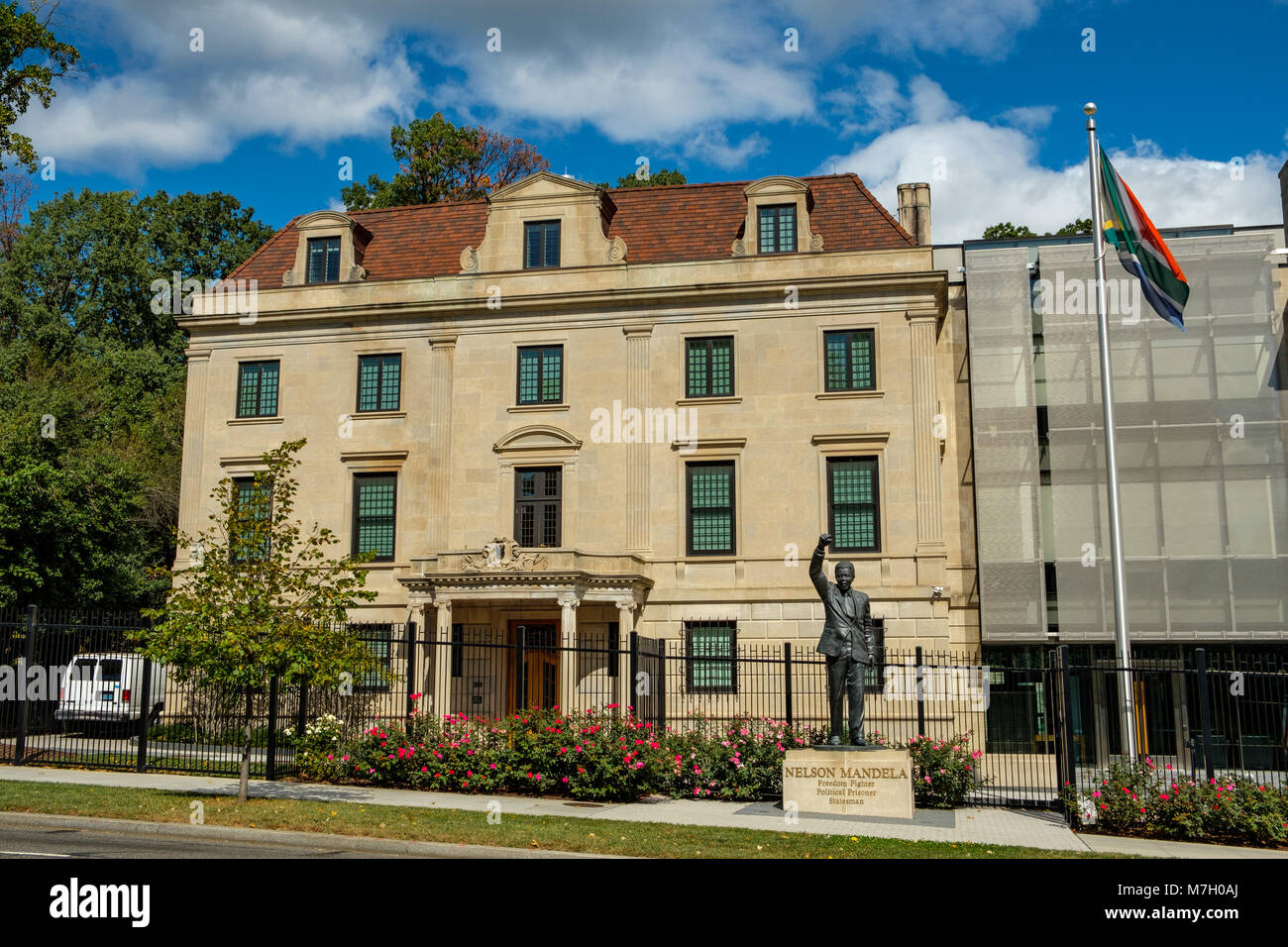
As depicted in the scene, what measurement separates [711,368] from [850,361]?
13.1ft

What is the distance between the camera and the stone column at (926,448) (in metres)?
30.7

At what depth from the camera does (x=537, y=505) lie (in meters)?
33.4

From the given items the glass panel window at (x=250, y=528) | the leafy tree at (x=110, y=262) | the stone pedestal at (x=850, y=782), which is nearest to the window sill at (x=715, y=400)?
the stone pedestal at (x=850, y=782)

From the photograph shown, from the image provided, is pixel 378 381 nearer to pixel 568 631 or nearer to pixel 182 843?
pixel 568 631

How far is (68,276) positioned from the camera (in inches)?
2133

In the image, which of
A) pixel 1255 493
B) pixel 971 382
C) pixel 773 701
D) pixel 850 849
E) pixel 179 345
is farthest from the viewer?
pixel 179 345

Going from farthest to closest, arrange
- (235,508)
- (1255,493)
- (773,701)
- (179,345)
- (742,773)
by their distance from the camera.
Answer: (179,345)
(1255,493)
(773,701)
(742,773)
(235,508)

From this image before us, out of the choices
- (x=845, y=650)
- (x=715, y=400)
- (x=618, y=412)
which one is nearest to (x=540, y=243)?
(x=618, y=412)

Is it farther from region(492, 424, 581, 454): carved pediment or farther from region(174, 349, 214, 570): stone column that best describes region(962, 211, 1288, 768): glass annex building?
region(174, 349, 214, 570): stone column

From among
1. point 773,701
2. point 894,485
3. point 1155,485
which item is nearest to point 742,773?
point 773,701

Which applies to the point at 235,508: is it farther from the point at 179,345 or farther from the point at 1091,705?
the point at 179,345

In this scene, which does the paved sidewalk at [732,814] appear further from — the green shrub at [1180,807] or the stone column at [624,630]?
the stone column at [624,630]

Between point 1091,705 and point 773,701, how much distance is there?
9.74 metres
